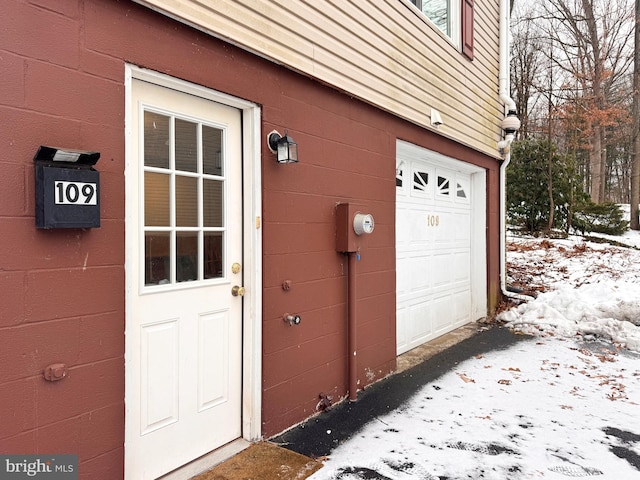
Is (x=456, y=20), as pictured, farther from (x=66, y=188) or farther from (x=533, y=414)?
(x=66, y=188)

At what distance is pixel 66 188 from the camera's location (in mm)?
1831

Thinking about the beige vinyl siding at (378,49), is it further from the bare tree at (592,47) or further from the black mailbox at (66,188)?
the bare tree at (592,47)

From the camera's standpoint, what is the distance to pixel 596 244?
34.8ft

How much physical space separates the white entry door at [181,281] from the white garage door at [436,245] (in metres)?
2.37

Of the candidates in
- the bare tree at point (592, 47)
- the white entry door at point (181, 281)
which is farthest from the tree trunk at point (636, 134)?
the white entry door at point (181, 281)

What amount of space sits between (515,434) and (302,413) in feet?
4.80

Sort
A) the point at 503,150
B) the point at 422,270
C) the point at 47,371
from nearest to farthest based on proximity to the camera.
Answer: the point at 47,371 < the point at 422,270 < the point at 503,150

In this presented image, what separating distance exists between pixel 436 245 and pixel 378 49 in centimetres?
253

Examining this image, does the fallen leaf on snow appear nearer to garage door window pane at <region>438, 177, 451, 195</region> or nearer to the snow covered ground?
the snow covered ground

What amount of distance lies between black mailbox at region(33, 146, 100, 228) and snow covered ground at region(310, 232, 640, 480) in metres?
1.82

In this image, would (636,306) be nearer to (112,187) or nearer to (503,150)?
(503,150)

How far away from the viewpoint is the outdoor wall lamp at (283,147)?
2869 mm

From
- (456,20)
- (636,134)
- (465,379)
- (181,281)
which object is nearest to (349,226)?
(181,281)

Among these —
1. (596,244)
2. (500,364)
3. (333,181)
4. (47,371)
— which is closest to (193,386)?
(47,371)
